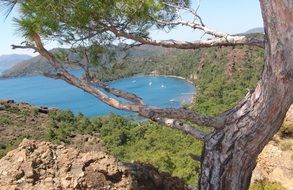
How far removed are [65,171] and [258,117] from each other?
1.41 meters

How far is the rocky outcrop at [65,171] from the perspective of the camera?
291cm

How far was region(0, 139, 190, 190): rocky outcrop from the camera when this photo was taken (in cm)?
291

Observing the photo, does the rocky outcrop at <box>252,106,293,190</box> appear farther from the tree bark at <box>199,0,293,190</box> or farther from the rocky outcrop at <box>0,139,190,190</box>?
the tree bark at <box>199,0,293,190</box>

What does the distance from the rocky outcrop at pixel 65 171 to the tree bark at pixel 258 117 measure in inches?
26.4

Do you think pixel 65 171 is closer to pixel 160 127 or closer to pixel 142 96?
pixel 160 127

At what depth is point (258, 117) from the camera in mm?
2465

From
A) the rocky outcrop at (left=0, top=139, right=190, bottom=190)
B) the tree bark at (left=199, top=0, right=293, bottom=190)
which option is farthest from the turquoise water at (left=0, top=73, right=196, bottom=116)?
the tree bark at (left=199, top=0, right=293, bottom=190)

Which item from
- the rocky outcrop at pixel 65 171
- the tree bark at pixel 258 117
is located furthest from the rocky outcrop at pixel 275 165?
the tree bark at pixel 258 117

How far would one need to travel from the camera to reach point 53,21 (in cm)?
295

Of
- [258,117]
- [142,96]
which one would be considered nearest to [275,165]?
[258,117]

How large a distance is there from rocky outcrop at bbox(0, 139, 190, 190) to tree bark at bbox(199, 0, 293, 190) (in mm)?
670

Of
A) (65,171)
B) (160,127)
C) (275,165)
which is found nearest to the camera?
(65,171)

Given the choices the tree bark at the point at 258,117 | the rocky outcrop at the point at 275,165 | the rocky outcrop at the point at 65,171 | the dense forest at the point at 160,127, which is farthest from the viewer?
the dense forest at the point at 160,127

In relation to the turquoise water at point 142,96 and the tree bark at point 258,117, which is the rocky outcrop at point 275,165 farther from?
the turquoise water at point 142,96
